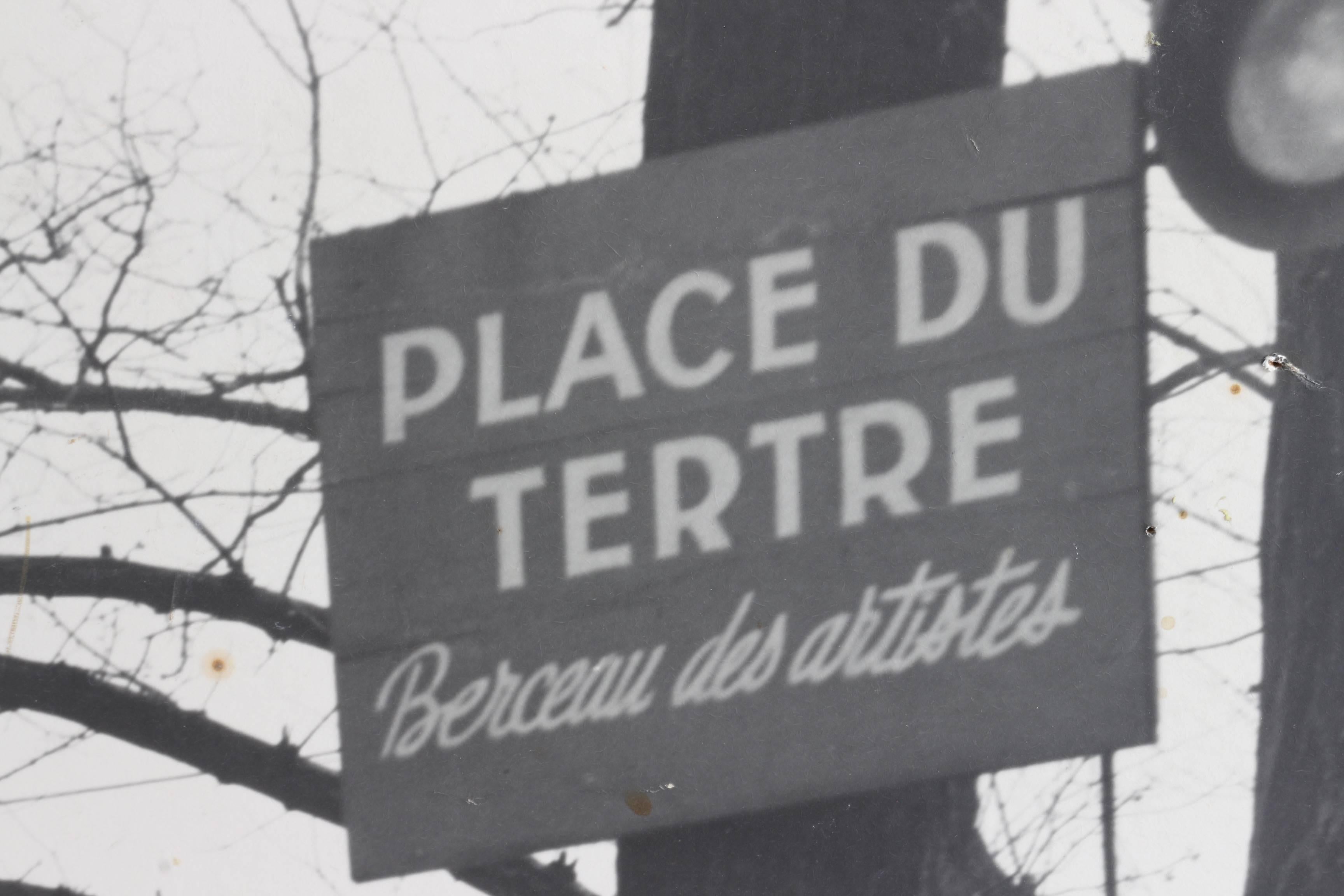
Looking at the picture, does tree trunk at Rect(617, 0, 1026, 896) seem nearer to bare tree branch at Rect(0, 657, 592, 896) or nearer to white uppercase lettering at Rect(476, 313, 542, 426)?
bare tree branch at Rect(0, 657, 592, 896)

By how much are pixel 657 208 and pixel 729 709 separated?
1.00 metres

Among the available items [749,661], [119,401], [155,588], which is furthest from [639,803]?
[119,401]

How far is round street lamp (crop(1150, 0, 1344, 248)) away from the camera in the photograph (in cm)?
312

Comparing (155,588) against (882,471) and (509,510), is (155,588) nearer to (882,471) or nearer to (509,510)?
(509,510)

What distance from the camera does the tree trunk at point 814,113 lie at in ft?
9.75

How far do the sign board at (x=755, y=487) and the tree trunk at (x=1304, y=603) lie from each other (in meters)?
0.37

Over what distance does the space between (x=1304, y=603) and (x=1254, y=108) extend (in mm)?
975

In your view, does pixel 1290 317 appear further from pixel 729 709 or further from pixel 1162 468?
pixel 729 709

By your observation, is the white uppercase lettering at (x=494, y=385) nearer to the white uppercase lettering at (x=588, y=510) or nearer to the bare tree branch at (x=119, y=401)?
the white uppercase lettering at (x=588, y=510)

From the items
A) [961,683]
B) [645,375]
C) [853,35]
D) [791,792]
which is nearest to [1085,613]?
[961,683]

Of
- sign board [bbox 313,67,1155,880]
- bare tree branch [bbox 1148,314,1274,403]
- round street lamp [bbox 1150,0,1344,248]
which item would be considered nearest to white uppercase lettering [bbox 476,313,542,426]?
sign board [bbox 313,67,1155,880]

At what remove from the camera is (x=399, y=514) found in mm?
3271

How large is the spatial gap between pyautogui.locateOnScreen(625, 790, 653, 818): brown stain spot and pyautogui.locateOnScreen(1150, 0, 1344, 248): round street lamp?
5.14 feet

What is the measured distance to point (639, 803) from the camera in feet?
10.1
